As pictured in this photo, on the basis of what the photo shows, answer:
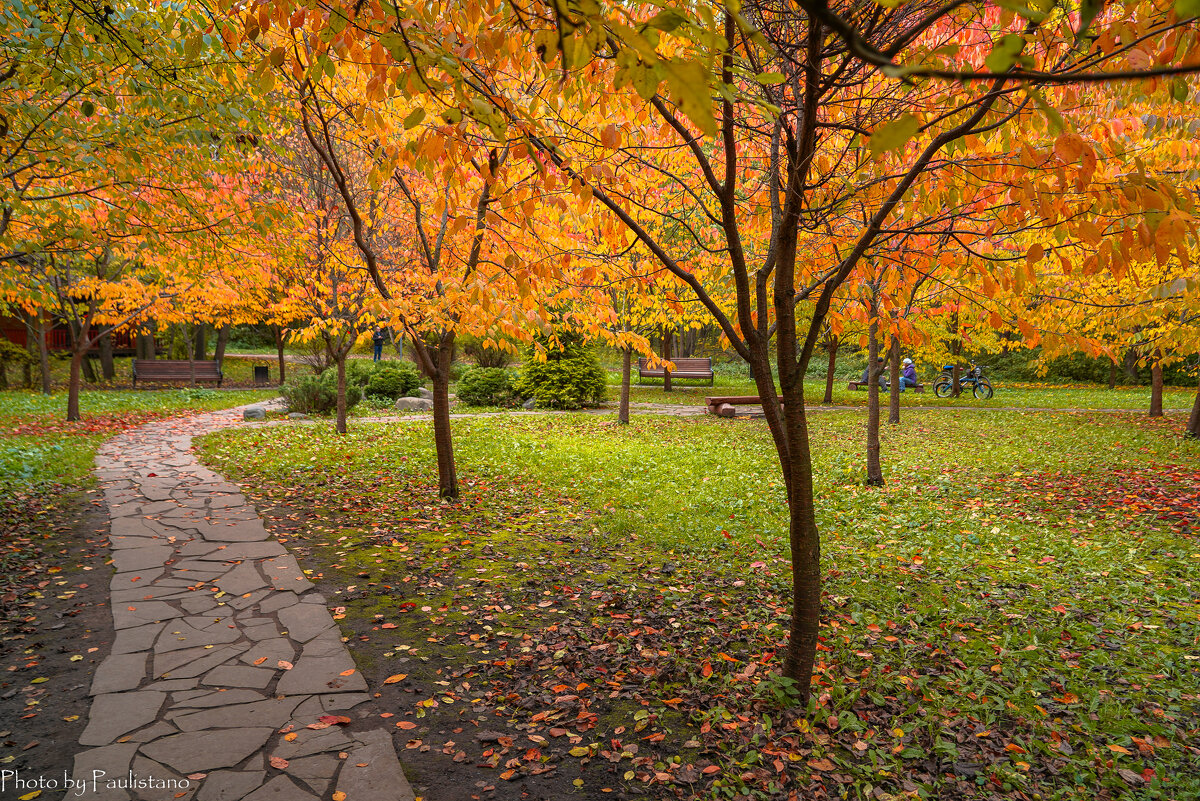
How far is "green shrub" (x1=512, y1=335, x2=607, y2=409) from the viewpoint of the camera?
15578 mm

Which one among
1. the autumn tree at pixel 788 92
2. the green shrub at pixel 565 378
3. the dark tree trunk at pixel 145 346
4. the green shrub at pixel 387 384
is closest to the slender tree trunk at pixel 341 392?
the green shrub at pixel 565 378

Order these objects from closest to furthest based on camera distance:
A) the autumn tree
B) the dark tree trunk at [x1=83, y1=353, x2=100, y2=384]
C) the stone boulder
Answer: the autumn tree < the stone boulder < the dark tree trunk at [x1=83, y1=353, x2=100, y2=384]

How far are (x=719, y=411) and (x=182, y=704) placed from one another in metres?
12.4

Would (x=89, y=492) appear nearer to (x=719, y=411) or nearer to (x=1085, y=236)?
(x=1085, y=236)

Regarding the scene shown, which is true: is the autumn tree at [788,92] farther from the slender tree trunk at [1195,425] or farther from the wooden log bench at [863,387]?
the wooden log bench at [863,387]

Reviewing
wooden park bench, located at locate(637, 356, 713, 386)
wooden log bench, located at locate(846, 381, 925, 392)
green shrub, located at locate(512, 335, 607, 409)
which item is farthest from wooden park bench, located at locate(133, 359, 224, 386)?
wooden log bench, located at locate(846, 381, 925, 392)

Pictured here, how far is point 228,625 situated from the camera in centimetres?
379

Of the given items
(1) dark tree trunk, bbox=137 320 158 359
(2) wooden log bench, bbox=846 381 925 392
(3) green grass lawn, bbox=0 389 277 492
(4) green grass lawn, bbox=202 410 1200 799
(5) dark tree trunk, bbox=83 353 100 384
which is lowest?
(4) green grass lawn, bbox=202 410 1200 799

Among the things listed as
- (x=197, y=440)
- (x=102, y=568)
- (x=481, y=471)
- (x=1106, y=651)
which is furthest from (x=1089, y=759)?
(x=197, y=440)

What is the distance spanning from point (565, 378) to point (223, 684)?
41.7 ft

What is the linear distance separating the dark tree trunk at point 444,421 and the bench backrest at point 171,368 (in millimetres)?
16904

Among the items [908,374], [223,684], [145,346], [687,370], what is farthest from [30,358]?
[908,374]

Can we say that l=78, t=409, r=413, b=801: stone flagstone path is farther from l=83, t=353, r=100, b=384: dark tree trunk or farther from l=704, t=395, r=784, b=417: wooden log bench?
l=83, t=353, r=100, b=384: dark tree trunk

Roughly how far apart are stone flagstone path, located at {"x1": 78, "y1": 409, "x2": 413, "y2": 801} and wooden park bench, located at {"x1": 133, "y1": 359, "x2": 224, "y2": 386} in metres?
16.5
